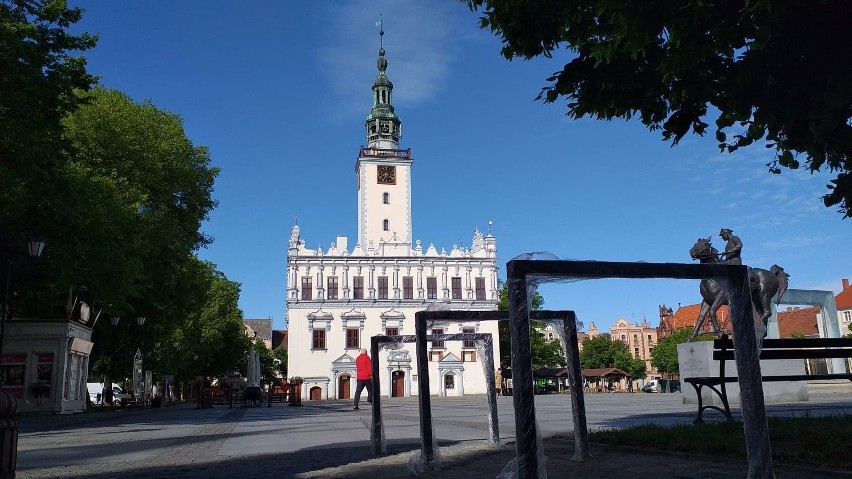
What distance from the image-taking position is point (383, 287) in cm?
6481

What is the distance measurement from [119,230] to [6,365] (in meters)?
9.00

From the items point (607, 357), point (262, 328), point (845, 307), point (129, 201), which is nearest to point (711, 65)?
point (129, 201)

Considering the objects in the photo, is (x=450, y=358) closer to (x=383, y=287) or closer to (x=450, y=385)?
(x=450, y=385)

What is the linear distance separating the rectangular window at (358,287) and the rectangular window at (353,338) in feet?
10.4

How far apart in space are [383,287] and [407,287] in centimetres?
231

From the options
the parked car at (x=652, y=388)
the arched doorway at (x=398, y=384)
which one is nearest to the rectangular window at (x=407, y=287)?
the arched doorway at (x=398, y=384)

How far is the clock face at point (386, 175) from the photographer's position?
68.7 metres

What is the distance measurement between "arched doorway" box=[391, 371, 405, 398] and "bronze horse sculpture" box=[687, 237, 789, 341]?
49.3m

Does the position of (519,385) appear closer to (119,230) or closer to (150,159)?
(119,230)

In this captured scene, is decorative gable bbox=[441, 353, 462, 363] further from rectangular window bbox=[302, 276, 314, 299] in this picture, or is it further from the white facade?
rectangular window bbox=[302, 276, 314, 299]

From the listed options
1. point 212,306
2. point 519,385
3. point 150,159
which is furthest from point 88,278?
point 212,306

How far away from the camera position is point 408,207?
6850 centimetres

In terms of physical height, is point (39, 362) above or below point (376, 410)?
above

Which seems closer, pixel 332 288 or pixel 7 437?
pixel 7 437
